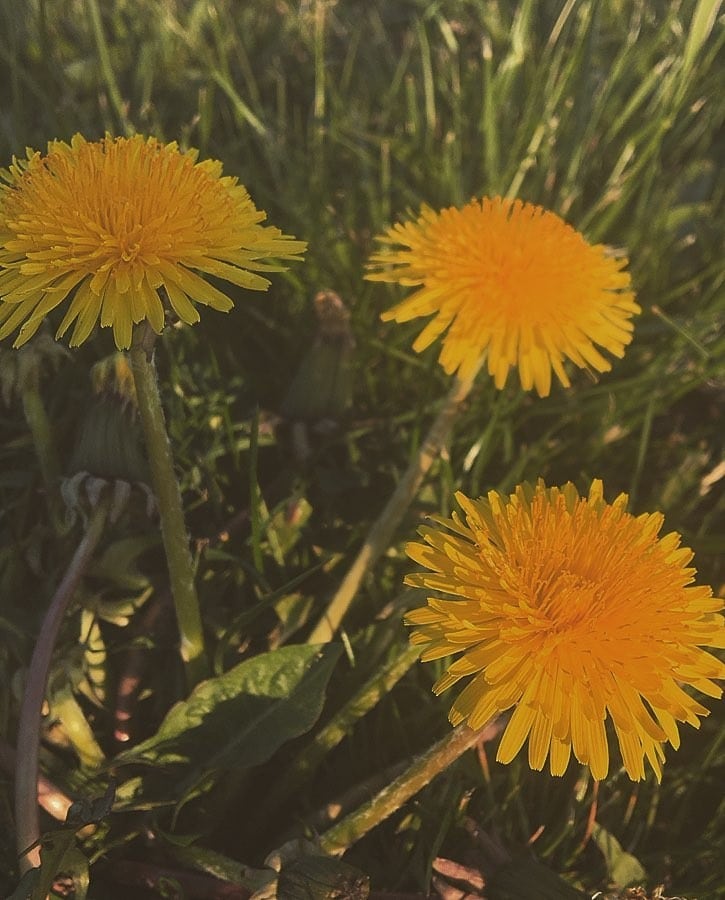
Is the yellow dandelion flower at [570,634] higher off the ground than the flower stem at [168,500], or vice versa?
the flower stem at [168,500]

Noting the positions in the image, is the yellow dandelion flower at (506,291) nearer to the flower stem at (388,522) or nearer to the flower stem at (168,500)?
the flower stem at (388,522)

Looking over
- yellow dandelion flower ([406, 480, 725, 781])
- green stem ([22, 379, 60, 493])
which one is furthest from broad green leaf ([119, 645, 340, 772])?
green stem ([22, 379, 60, 493])

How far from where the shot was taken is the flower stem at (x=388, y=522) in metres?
1.02

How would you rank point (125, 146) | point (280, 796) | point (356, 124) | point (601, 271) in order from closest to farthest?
1. point (125, 146)
2. point (280, 796)
3. point (601, 271)
4. point (356, 124)

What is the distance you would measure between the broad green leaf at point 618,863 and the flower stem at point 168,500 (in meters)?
0.49

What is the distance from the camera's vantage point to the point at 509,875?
846 mm

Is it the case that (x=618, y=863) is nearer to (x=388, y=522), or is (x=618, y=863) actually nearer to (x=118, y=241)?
(x=388, y=522)

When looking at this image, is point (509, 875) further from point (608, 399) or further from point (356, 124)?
point (356, 124)

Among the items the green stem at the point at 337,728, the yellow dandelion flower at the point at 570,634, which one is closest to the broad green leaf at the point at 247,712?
the green stem at the point at 337,728

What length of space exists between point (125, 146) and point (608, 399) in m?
0.85

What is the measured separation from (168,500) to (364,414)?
59cm

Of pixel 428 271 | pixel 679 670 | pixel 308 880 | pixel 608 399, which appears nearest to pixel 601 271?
pixel 428 271

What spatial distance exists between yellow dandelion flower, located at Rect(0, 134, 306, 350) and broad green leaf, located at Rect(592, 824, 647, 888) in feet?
2.33

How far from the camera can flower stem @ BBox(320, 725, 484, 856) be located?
2.50ft
